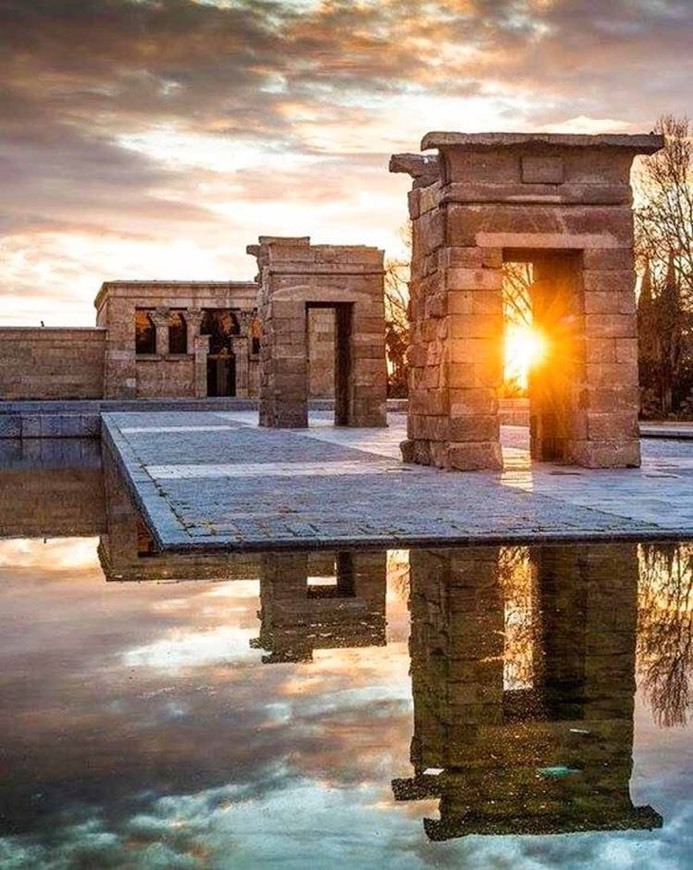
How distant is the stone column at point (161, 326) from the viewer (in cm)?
4909

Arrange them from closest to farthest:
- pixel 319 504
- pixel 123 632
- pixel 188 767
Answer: pixel 188 767 < pixel 123 632 < pixel 319 504

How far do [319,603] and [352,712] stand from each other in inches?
87.8

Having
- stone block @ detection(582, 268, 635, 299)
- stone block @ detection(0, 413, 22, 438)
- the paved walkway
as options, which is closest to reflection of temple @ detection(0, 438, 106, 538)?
the paved walkway

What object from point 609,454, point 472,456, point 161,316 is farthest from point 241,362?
point 609,454

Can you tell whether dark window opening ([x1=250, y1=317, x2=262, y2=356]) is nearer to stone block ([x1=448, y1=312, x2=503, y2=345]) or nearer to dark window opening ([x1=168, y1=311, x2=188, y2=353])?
→ dark window opening ([x1=168, y1=311, x2=188, y2=353])

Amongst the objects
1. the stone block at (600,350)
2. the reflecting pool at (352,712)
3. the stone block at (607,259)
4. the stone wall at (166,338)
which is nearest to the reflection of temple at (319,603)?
the reflecting pool at (352,712)

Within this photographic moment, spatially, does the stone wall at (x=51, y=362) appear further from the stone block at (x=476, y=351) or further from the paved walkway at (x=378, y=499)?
the stone block at (x=476, y=351)

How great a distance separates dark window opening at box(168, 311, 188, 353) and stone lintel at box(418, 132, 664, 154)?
35.7 m

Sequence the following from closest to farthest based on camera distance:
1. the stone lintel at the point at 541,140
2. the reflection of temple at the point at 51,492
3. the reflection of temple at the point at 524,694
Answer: the reflection of temple at the point at 524,694, the reflection of temple at the point at 51,492, the stone lintel at the point at 541,140

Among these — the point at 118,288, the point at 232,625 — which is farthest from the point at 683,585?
the point at 118,288

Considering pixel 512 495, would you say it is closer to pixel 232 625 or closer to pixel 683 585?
pixel 683 585

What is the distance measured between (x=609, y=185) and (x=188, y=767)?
13.0 metres

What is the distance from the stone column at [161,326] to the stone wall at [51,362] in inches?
78.9

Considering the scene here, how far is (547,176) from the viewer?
50.8ft
